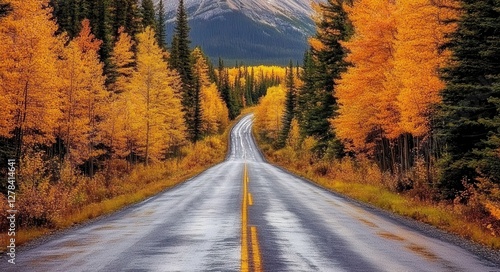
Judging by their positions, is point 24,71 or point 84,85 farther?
point 84,85

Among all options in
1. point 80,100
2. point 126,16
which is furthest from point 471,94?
point 126,16

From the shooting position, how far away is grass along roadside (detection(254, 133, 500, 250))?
14032mm

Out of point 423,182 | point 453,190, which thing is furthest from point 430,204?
point 423,182

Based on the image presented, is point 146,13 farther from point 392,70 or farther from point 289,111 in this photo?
point 392,70

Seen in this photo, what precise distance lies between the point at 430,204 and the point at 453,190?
3.44 ft

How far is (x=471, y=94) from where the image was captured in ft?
55.8

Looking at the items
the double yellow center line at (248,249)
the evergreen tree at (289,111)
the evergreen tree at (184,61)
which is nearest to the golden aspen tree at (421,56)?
the double yellow center line at (248,249)

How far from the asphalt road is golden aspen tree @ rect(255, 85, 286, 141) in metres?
78.6

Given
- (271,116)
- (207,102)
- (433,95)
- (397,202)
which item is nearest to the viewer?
(397,202)

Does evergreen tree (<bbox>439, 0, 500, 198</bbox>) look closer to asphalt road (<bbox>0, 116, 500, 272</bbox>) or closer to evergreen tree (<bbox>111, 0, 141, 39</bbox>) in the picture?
asphalt road (<bbox>0, 116, 500, 272</bbox>)

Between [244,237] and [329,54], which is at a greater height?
[329,54]

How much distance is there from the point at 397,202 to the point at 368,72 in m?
11.0

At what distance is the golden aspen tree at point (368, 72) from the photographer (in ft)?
88.6

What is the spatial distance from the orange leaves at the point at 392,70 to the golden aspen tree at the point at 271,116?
64822 millimetres
